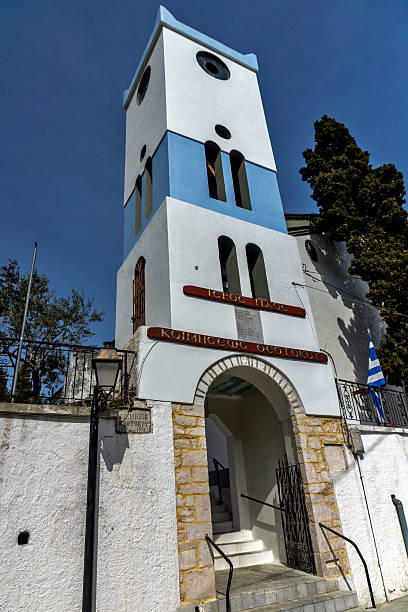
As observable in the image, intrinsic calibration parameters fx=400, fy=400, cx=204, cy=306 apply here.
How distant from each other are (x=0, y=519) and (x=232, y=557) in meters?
4.41

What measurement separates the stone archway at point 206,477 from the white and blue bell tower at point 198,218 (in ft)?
0.79

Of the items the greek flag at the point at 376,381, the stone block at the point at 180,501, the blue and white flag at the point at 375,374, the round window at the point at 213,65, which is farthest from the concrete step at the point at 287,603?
the round window at the point at 213,65

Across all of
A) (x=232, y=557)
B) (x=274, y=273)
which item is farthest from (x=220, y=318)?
(x=232, y=557)

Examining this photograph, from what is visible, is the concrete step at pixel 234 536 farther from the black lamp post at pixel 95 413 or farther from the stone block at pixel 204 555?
the black lamp post at pixel 95 413

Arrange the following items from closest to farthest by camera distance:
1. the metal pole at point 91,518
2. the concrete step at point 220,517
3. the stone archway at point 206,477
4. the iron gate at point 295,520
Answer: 1. the metal pole at point 91,518
2. the stone archway at point 206,477
3. the iron gate at point 295,520
4. the concrete step at point 220,517

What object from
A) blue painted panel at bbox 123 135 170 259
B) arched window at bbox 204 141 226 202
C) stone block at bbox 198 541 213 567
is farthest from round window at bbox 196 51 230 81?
stone block at bbox 198 541 213 567

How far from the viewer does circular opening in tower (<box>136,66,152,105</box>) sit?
1174 cm

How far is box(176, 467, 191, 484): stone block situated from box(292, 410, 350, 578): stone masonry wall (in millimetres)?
2162

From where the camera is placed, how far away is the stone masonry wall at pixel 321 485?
6.24m

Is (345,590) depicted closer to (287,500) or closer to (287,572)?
(287,572)

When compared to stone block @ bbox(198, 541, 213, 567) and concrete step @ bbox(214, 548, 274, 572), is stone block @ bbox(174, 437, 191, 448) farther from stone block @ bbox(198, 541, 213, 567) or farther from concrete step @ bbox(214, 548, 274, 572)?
concrete step @ bbox(214, 548, 274, 572)

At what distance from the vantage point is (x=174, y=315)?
683 cm

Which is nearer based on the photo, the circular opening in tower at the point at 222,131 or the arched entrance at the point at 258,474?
the arched entrance at the point at 258,474

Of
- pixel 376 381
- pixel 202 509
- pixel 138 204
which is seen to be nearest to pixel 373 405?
pixel 376 381
